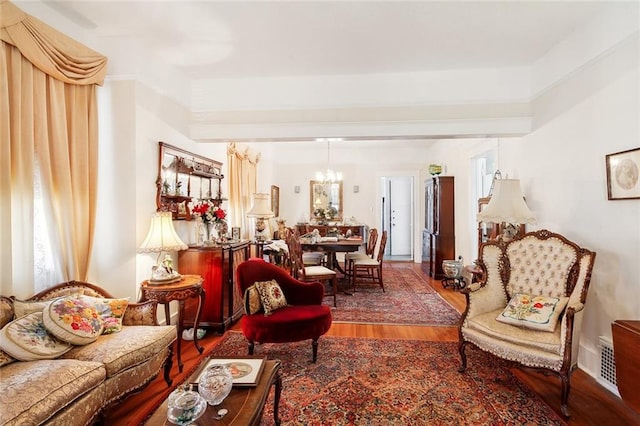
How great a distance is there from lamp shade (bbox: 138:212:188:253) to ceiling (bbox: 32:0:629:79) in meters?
1.70

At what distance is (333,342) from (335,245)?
2006 mm

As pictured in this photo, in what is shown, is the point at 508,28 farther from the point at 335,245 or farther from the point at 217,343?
the point at 217,343

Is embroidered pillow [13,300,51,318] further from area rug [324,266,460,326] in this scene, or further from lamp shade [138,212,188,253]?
area rug [324,266,460,326]

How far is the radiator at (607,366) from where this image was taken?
224cm

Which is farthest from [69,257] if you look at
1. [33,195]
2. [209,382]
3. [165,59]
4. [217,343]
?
[165,59]

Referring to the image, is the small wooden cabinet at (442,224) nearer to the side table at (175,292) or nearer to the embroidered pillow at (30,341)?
the side table at (175,292)

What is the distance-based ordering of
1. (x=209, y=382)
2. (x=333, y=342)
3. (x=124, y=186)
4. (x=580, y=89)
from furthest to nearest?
(x=333, y=342) → (x=124, y=186) → (x=580, y=89) → (x=209, y=382)

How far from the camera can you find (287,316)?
8.63ft

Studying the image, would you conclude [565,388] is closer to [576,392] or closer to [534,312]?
[576,392]

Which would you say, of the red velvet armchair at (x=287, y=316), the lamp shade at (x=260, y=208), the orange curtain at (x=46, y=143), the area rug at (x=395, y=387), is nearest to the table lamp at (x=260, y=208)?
the lamp shade at (x=260, y=208)

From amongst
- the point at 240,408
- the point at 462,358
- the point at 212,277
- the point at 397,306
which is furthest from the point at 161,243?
the point at 397,306

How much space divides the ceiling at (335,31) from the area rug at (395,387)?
9.30 feet

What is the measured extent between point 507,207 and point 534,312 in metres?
1.02

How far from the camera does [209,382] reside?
1394mm
